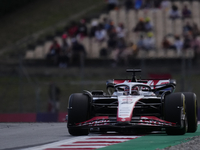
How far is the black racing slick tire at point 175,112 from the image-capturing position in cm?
1010

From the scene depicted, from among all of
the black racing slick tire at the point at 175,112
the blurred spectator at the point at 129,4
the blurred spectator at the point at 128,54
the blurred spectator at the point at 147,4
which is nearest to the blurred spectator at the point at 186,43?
the blurred spectator at the point at 128,54

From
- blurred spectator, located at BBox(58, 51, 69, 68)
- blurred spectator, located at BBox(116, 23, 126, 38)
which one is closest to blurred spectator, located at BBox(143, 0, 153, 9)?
blurred spectator, located at BBox(116, 23, 126, 38)

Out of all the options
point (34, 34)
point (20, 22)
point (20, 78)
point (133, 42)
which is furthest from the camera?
point (20, 22)

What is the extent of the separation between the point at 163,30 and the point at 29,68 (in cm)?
658

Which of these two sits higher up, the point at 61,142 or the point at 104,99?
the point at 104,99

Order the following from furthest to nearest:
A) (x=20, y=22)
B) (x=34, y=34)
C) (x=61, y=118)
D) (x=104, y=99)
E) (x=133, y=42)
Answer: (x=20, y=22), (x=34, y=34), (x=133, y=42), (x=61, y=118), (x=104, y=99)

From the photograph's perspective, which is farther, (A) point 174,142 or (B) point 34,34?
(B) point 34,34

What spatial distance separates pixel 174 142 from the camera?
343 inches

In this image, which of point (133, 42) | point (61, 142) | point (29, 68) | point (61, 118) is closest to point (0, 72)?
point (29, 68)

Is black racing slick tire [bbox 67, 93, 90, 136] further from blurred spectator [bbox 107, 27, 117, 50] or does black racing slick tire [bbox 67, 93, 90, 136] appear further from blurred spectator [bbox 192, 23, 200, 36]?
blurred spectator [bbox 192, 23, 200, 36]

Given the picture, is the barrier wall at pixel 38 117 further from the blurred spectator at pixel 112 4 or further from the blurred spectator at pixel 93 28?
the blurred spectator at pixel 112 4

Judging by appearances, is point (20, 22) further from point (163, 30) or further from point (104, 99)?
point (104, 99)

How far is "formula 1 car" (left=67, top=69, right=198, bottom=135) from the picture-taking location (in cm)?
1005

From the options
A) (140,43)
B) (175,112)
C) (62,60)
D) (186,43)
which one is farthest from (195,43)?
(175,112)
